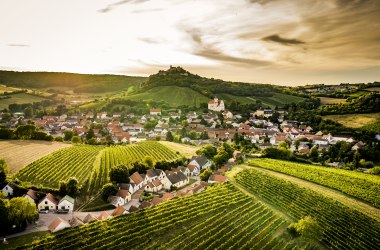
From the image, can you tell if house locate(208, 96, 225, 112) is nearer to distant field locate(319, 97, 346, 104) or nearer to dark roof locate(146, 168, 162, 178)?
distant field locate(319, 97, 346, 104)

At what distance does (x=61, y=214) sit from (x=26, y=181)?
11916mm

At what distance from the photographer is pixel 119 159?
205 feet

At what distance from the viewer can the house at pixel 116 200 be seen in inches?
1708

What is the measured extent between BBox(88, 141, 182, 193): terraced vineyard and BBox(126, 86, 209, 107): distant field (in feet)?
216

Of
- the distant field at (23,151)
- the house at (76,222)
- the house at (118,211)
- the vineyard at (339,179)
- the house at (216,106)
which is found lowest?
the house at (118,211)

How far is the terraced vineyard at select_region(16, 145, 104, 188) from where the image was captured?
49.4 meters

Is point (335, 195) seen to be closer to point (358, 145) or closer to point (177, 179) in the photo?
point (177, 179)

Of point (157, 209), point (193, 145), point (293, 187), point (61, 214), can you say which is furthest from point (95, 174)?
point (193, 145)

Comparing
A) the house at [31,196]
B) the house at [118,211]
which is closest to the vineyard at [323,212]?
the house at [118,211]

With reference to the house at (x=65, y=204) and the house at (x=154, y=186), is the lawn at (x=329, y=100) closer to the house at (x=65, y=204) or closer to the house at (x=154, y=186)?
the house at (x=154, y=186)

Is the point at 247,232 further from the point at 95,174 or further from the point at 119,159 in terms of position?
the point at 119,159

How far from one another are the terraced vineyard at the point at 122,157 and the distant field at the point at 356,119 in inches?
2420

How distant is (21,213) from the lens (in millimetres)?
34812

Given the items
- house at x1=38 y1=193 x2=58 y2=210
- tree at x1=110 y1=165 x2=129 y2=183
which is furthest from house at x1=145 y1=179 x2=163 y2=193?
house at x1=38 y1=193 x2=58 y2=210
